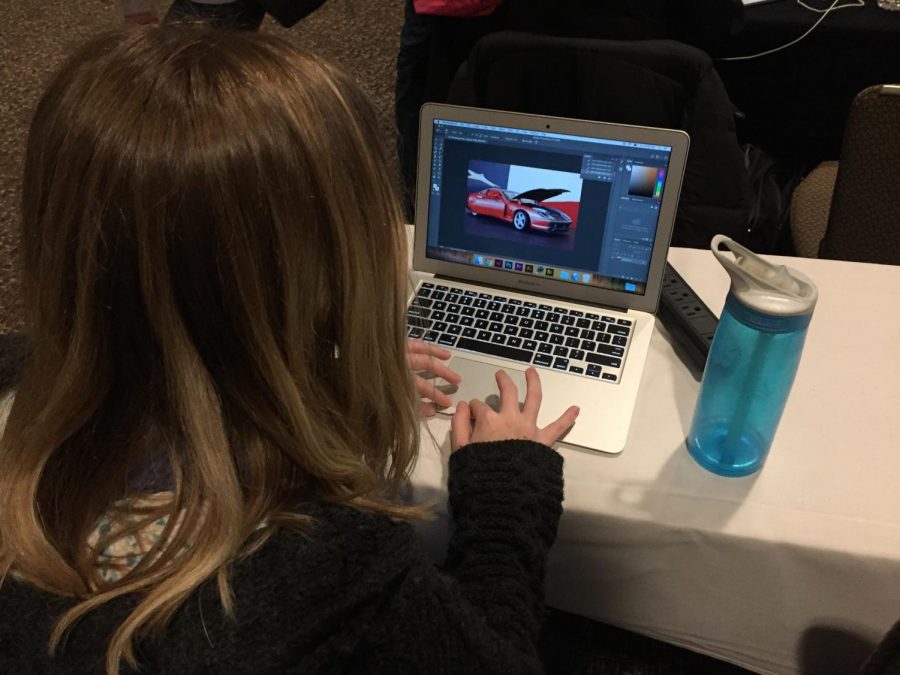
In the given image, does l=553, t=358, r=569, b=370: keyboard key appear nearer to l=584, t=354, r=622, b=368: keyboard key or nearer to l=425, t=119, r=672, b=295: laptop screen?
l=584, t=354, r=622, b=368: keyboard key

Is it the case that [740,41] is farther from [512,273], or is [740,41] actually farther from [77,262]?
[77,262]

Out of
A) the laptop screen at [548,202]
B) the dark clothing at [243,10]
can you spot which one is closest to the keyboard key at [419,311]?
the laptop screen at [548,202]

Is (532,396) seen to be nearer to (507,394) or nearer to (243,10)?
(507,394)

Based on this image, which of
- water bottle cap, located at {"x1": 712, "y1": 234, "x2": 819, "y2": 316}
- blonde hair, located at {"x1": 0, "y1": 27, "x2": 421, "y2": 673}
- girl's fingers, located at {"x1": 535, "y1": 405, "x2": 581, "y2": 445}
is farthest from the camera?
girl's fingers, located at {"x1": 535, "y1": 405, "x2": 581, "y2": 445}

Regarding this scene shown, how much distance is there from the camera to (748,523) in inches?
27.5

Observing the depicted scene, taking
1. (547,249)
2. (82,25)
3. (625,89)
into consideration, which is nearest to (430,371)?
(547,249)

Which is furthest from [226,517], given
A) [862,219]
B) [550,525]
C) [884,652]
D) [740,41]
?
[740,41]

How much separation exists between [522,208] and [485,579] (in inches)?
18.8

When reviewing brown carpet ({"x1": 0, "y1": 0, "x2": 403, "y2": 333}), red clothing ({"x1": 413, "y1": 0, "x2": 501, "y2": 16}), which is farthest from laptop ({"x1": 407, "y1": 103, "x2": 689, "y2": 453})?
brown carpet ({"x1": 0, "y1": 0, "x2": 403, "y2": 333})

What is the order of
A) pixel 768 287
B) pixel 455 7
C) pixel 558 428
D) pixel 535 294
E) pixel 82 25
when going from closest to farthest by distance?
pixel 768 287 < pixel 558 428 < pixel 535 294 < pixel 455 7 < pixel 82 25

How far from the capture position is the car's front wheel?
927 millimetres

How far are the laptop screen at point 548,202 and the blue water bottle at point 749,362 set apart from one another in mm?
185

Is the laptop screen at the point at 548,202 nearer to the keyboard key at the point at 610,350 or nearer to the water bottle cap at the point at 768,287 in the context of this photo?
the keyboard key at the point at 610,350

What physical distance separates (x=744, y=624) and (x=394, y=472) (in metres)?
0.43
